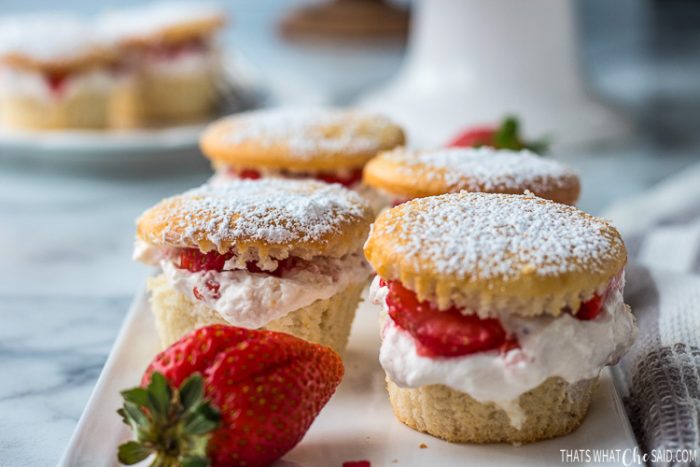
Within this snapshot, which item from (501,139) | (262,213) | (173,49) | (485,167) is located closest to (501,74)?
(501,139)

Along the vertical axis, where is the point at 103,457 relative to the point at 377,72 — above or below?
above

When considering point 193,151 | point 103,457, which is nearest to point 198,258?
point 103,457

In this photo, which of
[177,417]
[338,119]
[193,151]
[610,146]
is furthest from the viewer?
[610,146]

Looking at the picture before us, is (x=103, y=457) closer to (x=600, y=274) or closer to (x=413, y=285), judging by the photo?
(x=413, y=285)

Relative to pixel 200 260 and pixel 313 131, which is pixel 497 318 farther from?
pixel 313 131

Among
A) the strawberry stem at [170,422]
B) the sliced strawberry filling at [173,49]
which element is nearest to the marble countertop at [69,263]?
the strawberry stem at [170,422]

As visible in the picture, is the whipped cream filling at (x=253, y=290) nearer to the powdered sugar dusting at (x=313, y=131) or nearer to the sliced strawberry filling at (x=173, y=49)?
the powdered sugar dusting at (x=313, y=131)
